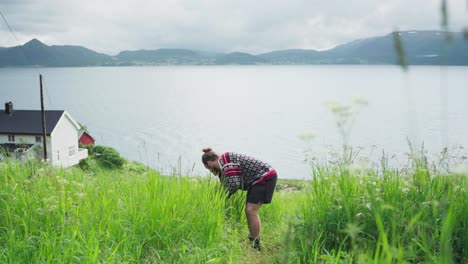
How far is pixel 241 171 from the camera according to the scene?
630 centimetres

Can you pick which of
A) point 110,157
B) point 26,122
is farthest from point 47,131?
point 110,157

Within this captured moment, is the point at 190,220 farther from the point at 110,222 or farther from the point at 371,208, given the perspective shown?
the point at 371,208

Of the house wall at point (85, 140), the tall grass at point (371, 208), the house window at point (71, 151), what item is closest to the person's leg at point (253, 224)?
the tall grass at point (371, 208)

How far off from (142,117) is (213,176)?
17896cm

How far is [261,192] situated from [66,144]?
51.3 m

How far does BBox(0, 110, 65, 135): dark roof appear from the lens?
50.2 m

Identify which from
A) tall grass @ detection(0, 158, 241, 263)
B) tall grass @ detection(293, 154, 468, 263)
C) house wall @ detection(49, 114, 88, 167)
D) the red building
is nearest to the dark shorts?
tall grass @ detection(0, 158, 241, 263)

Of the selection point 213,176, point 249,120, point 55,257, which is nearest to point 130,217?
point 55,257

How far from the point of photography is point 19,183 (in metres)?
5.46

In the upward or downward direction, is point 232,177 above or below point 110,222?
above

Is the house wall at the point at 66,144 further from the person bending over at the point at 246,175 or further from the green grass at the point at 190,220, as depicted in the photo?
the green grass at the point at 190,220

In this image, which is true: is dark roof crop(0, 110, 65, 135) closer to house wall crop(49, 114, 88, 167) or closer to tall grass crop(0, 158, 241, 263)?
house wall crop(49, 114, 88, 167)

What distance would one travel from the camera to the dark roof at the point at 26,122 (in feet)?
165

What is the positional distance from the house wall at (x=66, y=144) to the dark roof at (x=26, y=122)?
0.81 meters
